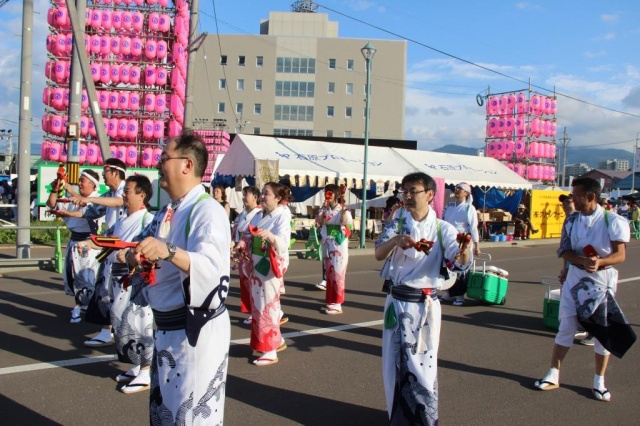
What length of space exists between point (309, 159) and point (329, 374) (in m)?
14.1

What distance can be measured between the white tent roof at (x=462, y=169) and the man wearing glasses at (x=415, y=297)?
55.8ft

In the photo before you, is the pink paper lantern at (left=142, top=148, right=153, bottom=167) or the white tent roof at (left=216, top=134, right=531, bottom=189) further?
the pink paper lantern at (left=142, top=148, right=153, bottom=167)

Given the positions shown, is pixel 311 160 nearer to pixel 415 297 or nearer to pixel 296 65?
pixel 415 297

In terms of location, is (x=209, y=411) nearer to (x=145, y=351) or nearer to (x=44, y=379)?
(x=145, y=351)

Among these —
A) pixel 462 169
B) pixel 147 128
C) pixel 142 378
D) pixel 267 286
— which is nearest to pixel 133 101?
pixel 147 128

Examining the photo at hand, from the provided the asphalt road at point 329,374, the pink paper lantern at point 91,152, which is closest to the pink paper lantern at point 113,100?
the pink paper lantern at point 91,152

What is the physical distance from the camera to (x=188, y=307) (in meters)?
2.70

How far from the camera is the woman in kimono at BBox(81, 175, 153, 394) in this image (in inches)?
197

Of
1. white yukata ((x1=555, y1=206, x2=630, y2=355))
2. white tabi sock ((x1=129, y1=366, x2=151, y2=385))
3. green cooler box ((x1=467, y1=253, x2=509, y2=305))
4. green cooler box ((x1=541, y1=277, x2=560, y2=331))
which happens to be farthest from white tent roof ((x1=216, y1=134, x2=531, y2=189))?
white yukata ((x1=555, y1=206, x2=630, y2=355))

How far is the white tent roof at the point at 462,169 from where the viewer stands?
2162 centimetres

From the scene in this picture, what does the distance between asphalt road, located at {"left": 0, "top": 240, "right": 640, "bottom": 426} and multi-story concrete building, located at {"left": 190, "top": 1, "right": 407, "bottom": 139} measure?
57363 mm

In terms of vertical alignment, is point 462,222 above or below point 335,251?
above

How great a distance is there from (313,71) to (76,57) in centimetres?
5397

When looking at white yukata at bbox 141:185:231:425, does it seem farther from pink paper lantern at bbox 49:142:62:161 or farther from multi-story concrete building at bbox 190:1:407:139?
multi-story concrete building at bbox 190:1:407:139
